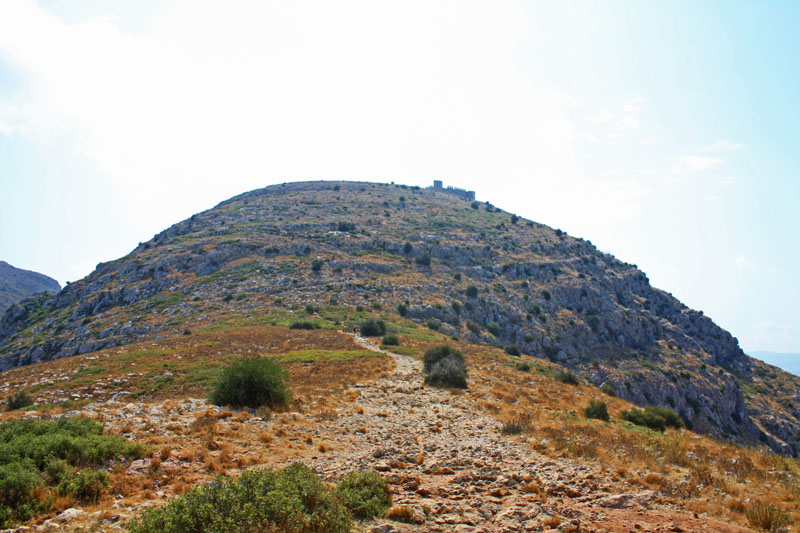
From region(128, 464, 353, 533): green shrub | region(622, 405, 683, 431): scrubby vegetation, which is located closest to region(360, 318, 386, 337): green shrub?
region(622, 405, 683, 431): scrubby vegetation

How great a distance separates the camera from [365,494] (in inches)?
272

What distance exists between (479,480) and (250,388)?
30.3 feet

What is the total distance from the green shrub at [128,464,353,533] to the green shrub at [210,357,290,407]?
843 centimetres

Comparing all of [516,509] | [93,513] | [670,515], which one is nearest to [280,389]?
[93,513]

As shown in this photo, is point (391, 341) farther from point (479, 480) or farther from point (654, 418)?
point (479, 480)

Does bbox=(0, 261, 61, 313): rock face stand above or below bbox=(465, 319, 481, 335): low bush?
below

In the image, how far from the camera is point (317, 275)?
5647 centimetres

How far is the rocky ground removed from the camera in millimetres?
5996

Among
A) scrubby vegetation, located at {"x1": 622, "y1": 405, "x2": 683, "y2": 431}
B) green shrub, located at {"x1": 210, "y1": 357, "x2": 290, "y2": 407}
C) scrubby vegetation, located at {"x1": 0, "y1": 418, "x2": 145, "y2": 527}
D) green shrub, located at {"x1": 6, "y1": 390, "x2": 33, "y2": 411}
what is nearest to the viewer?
scrubby vegetation, located at {"x1": 0, "y1": 418, "x2": 145, "y2": 527}

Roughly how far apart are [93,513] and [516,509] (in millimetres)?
6753

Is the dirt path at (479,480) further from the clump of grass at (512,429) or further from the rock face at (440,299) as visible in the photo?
the rock face at (440,299)

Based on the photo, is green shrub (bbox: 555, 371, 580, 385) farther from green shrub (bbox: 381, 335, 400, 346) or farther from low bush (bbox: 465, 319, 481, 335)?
low bush (bbox: 465, 319, 481, 335)

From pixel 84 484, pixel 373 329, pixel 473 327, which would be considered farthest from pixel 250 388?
pixel 473 327

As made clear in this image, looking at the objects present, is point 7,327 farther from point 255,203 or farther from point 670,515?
point 670,515
